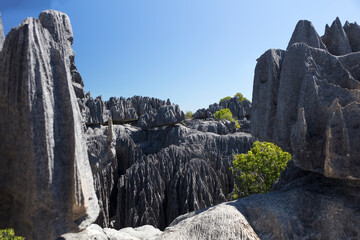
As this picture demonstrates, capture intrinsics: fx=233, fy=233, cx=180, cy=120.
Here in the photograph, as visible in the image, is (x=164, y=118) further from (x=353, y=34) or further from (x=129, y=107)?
(x=353, y=34)

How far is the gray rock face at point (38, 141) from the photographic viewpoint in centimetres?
315

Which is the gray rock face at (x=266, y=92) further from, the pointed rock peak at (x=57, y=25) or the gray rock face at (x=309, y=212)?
the pointed rock peak at (x=57, y=25)

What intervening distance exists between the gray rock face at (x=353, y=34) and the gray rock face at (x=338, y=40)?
2.79 feet

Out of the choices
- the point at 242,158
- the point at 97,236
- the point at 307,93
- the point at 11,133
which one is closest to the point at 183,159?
the point at 242,158

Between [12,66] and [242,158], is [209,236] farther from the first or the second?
[242,158]

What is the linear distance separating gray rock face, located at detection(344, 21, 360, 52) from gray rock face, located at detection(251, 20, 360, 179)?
3.30 m

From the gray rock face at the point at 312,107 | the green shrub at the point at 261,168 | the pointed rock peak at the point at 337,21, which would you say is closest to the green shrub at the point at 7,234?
the gray rock face at the point at 312,107

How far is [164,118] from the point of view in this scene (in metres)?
31.5

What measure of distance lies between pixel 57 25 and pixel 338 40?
10.7 m

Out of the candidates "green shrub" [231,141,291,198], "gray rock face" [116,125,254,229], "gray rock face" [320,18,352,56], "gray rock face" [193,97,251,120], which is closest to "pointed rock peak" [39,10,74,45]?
"green shrub" [231,141,291,198]

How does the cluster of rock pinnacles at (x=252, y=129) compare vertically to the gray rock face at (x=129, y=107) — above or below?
below

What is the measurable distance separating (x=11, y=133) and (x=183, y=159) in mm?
17300

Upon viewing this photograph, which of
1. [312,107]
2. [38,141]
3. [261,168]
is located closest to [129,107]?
[261,168]

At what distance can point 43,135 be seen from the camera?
10.4 feet
